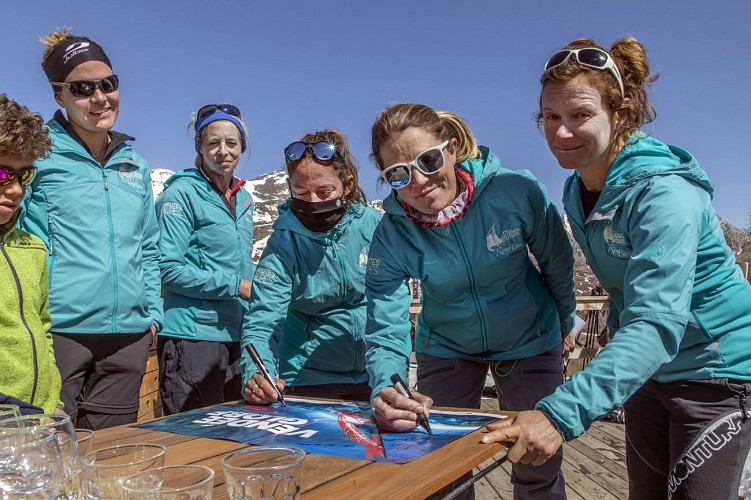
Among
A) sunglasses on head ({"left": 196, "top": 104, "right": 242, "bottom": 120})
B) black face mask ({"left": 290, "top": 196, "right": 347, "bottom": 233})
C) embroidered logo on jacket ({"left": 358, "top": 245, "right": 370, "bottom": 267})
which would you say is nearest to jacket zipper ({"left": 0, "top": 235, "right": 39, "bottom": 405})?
black face mask ({"left": 290, "top": 196, "right": 347, "bottom": 233})

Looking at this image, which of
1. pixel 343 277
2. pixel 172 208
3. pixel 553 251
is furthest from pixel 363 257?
pixel 172 208

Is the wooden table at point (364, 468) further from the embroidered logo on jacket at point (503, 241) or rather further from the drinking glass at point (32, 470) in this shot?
the embroidered logo on jacket at point (503, 241)

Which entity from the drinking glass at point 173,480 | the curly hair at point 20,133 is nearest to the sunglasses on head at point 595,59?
the drinking glass at point 173,480

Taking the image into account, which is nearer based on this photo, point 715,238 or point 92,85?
point 715,238

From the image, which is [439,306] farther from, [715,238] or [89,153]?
[89,153]

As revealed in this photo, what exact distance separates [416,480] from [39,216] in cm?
246

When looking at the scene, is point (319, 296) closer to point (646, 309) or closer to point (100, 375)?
point (100, 375)

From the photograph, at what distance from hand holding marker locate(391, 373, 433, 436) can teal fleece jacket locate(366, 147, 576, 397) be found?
339 mm

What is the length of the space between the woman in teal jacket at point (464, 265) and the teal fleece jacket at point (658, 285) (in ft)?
1.38

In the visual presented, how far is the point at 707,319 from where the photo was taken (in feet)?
6.50

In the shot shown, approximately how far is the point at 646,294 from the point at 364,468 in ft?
3.12

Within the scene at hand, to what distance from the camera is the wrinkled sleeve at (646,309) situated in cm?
165

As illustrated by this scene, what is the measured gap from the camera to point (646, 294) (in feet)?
5.85

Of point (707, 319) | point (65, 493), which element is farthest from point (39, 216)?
point (707, 319)
